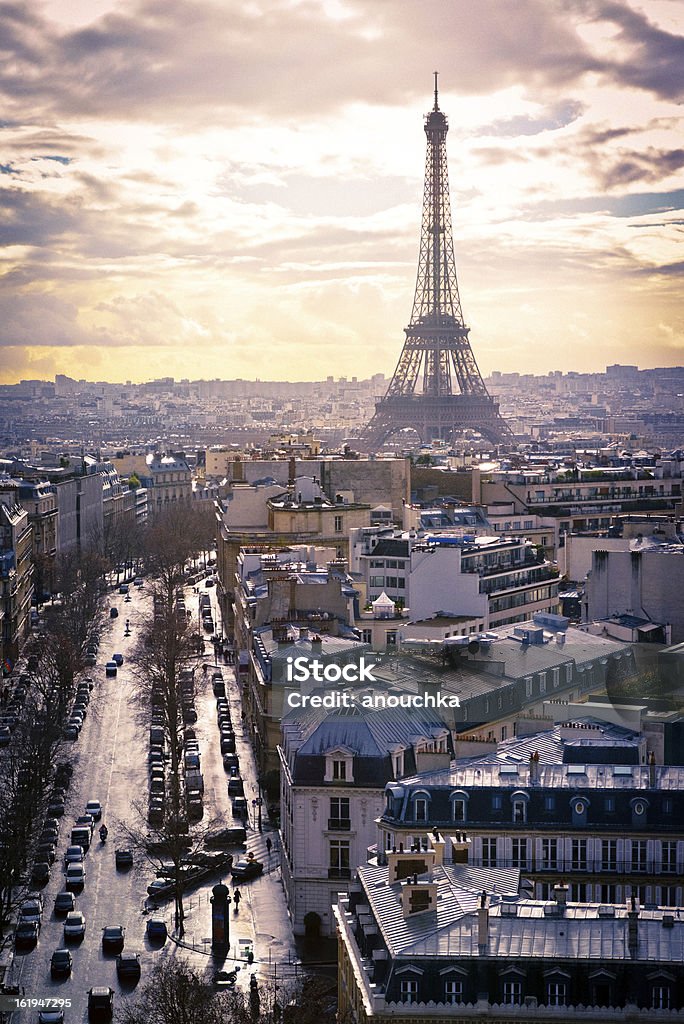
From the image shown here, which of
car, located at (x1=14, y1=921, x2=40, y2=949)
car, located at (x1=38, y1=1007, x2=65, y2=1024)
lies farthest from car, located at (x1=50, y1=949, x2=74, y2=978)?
car, located at (x1=38, y1=1007, x2=65, y2=1024)

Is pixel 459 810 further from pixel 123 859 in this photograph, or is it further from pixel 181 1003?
pixel 123 859

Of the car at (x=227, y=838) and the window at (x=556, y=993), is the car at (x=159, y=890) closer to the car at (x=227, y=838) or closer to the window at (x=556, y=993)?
the car at (x=227, y=838)

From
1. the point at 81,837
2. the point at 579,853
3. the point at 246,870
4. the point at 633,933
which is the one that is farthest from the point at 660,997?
the point at 81,837

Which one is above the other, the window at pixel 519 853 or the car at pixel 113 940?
the window at pixel 519 853

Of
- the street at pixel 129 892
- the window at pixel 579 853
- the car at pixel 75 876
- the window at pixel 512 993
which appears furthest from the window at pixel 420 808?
the car at pixel 75 876

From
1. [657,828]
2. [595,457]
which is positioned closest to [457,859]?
[657,828]

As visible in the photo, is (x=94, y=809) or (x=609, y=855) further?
(x=94, y=809)
